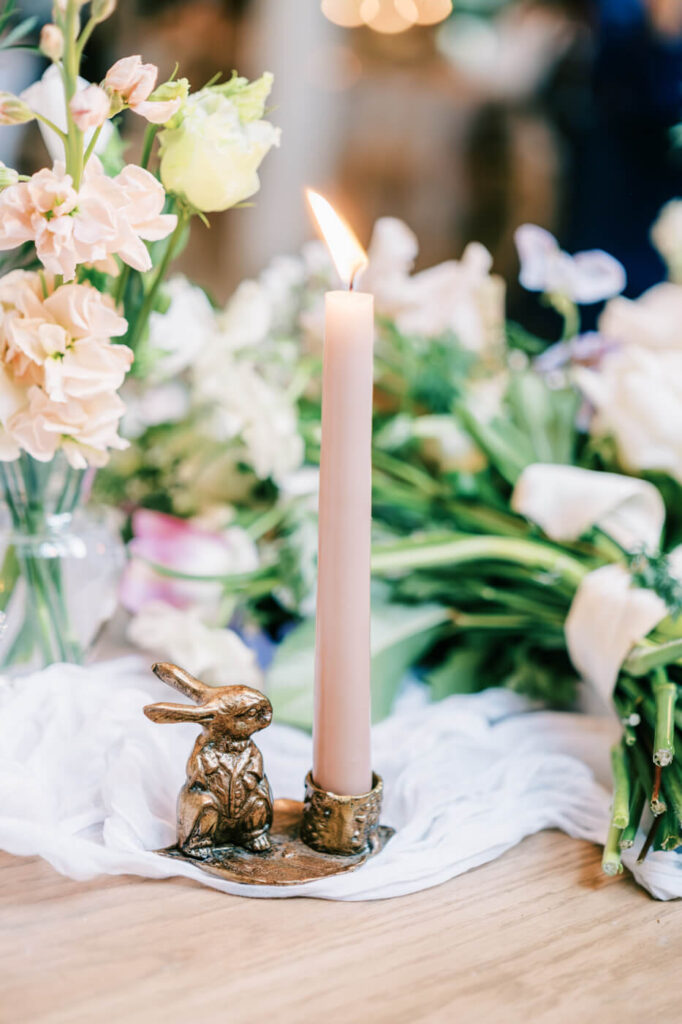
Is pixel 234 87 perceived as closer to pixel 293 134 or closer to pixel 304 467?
pixel 304 467

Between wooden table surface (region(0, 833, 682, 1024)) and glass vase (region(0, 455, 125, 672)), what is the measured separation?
15cm

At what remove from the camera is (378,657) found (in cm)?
63

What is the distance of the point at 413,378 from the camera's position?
2.92 ft

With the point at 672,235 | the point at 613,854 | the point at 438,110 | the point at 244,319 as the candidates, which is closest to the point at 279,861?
the point at 613,854

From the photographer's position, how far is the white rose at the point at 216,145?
45 centimetres

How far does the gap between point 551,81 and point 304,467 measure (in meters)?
0.88

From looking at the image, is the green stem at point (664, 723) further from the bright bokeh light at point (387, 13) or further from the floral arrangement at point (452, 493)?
the bright bokeh light at point (387, 13)

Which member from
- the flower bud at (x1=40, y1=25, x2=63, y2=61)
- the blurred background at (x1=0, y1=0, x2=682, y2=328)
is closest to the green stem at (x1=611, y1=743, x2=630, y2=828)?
the flower bud at (x1=40, y1=25, x2=63, y2=61)

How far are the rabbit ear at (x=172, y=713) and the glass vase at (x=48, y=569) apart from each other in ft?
0.54

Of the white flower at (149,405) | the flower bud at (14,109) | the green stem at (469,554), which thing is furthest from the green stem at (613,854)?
the white flower at (149,405)

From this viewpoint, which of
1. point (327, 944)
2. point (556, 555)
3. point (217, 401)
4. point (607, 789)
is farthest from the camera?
point (217, 401)

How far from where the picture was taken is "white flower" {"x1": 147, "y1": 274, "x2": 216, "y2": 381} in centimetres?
71

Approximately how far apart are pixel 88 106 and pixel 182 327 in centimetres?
34

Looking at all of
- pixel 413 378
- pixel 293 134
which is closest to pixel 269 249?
pixel 293 134
